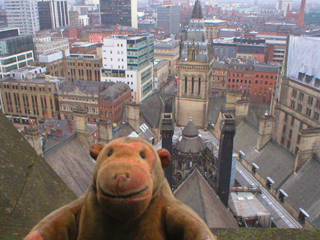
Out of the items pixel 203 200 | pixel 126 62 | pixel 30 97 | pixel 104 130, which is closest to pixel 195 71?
pixel 104 130

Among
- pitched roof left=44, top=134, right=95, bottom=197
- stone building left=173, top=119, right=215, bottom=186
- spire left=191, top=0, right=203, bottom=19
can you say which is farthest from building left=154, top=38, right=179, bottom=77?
pitched roof left=44, top=134, right=95, bottom=197

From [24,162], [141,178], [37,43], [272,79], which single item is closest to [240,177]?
[24,162]

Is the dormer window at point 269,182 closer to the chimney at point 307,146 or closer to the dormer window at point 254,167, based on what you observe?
the dormer window at point 254,167

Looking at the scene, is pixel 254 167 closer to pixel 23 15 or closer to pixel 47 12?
pixel 23 15

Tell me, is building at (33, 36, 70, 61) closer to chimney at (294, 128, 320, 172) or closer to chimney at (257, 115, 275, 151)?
chimney at (257, 115, 275, 151)

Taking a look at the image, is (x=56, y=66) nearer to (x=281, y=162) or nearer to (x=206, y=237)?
(x=281, y=162)

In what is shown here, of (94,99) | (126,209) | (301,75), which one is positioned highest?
(126,209)

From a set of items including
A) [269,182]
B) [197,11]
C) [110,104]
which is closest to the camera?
[269,182]

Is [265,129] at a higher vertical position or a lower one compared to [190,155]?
lower

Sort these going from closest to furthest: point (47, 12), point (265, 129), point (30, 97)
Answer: point (265, 129)
point (30, 97)
point (47, 12)
